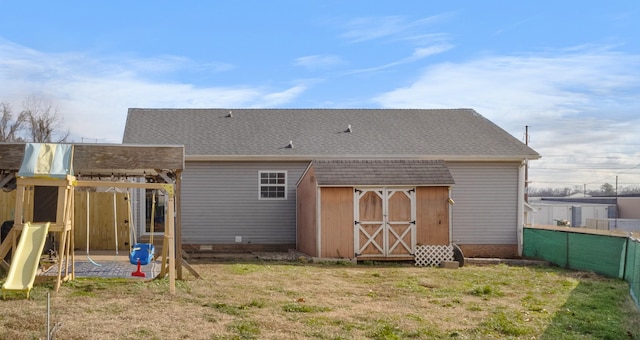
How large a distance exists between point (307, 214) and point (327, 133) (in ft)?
13.7

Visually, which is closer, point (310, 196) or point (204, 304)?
point (204, 304)

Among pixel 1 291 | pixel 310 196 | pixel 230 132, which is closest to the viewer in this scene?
pixel 1 291

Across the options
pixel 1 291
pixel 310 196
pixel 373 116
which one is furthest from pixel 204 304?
pixel 373 116

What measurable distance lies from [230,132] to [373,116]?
5428 millimetres

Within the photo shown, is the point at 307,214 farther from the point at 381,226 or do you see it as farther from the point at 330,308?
the point at 330,308

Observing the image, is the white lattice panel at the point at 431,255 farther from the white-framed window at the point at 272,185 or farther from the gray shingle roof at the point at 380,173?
the white-framed window at the point at 272,185

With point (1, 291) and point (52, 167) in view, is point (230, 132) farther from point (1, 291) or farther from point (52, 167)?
point (1, 291)

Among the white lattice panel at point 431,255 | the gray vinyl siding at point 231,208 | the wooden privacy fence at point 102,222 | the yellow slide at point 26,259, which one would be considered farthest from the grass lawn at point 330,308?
the wooden privacy fence at point 102,222

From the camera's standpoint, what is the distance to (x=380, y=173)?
16641 mm

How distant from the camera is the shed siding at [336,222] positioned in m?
16.4

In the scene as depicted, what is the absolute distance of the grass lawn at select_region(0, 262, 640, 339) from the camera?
7660 millimetres

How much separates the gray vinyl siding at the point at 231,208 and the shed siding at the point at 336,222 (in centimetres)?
283

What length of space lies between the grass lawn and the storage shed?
2807 millimetres

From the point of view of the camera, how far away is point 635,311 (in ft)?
31.2
